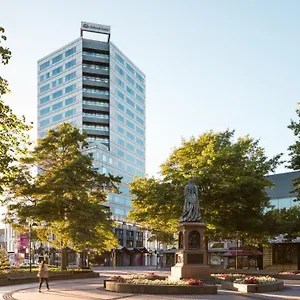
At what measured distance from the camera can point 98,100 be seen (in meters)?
119

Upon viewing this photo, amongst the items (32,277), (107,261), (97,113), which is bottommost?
(107,261)

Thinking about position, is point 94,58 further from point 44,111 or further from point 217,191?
point 217,191

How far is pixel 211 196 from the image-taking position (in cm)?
4312

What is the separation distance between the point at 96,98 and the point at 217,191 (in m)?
78.8

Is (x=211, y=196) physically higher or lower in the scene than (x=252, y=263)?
higher

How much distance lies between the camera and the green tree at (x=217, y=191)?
139 feet

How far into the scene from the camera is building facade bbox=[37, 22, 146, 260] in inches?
4592

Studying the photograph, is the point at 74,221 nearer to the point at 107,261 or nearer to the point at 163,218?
the point at 163,218

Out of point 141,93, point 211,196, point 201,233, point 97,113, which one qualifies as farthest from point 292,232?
point 141,93

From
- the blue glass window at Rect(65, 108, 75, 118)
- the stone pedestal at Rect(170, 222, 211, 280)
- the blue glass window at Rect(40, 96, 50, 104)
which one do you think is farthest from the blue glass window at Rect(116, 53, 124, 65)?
the stone pedestal at Rect(170, 222, 211, 280)

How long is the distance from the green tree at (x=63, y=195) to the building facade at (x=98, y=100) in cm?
6522

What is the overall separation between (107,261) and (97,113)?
31.3 meters


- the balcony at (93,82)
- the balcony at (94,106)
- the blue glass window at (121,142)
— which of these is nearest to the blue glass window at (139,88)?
the balcony at (93,82)

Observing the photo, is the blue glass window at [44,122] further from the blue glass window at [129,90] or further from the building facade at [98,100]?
the blue glass window at [129,90]
